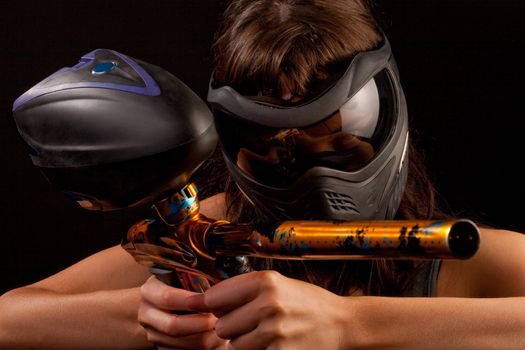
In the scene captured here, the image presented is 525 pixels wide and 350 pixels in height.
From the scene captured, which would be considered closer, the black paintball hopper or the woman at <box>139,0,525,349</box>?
the black paintball hopper

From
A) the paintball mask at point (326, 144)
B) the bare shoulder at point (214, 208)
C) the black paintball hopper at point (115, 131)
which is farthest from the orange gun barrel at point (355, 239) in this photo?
the bare shoulder at point (214, 208)

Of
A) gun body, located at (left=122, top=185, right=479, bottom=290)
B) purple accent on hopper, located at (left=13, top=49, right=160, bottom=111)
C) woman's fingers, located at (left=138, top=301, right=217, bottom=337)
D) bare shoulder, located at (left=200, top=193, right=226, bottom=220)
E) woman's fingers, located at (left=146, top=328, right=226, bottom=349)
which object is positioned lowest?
bare shoulder, located at (left=200, top=193, right=226, bottom=220)

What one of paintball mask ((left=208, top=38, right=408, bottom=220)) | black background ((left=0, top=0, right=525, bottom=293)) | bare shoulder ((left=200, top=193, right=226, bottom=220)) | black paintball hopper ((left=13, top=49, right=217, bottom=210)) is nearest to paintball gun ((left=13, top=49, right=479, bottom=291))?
black paintball hopper ((left=13, top=49, right=217, bottom=210))

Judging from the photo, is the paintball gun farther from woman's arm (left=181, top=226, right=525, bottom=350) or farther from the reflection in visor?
the reflection in visor

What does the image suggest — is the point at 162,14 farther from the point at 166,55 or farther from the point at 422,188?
the point at 422,188

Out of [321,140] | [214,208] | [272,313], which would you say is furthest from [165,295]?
[214,208]

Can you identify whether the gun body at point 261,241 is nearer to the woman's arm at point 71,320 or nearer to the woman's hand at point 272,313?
the woman's hand at point 272,313

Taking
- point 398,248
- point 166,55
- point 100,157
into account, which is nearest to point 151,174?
point 100,157

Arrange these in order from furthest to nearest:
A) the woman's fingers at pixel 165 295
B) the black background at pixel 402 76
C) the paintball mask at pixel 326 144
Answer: the black background at pixel 402 76 < the paintball mask at pixel 326 144 < the woman's fingers at pixel 165 295

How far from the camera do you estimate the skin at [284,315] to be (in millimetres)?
1027

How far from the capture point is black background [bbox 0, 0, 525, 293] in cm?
215

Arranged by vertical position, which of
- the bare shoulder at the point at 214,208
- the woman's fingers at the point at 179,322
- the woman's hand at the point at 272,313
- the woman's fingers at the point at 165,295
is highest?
the woman's hand at the point at 272,313

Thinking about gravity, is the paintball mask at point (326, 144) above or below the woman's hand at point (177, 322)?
above

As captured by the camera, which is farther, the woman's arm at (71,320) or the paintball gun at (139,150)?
the woman's arm at (71,320)
